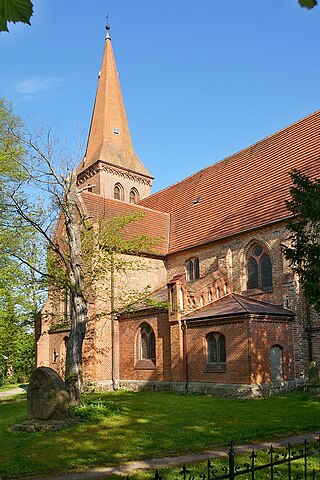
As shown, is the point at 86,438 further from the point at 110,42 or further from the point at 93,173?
the point at 110,42

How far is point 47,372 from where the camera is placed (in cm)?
1232

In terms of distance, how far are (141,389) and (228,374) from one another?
584 centimetres

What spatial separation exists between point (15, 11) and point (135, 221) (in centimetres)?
2483

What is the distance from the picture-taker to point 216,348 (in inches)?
739

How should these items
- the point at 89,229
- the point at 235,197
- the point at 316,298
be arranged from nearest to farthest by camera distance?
the point at 316,298
the point at 89,229
the point at 235,197

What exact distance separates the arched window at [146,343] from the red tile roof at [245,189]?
4.98 metres

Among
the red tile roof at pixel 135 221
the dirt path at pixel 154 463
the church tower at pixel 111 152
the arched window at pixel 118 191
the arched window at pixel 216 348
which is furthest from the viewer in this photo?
the arched window at pixel 118 191

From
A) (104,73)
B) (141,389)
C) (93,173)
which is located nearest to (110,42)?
(104,73)

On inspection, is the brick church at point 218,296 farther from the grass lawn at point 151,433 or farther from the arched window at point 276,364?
the grass lawn at point 151,433

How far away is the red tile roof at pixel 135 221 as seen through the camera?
1025 inches

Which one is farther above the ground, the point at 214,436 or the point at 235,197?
the point at 235,197

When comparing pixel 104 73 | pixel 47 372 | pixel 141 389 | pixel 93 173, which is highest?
pixel 104 73

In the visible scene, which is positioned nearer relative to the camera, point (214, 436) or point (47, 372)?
point (214, 436)

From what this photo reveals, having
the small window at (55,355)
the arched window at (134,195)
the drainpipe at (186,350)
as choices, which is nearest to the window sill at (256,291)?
the drainpipe at (186,350)
